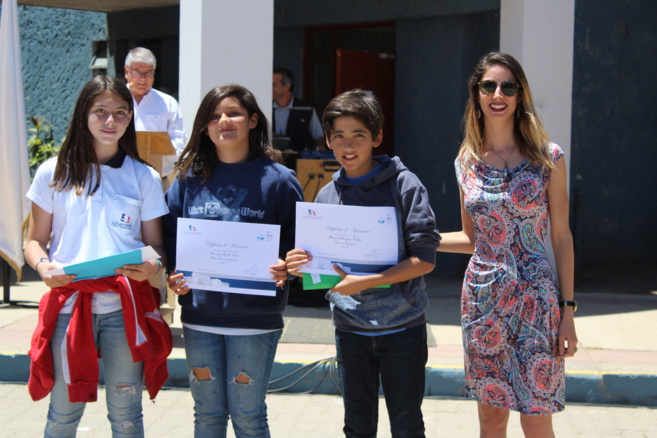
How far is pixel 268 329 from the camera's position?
3.40 meters

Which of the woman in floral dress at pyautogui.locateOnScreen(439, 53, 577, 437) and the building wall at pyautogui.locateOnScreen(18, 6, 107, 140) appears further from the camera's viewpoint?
the building wall at pyautogui.locateOnScreen(18, 6, 107, 140)

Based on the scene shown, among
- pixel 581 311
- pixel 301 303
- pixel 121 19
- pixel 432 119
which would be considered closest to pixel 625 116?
pixel 432 119

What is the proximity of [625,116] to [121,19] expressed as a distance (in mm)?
6888

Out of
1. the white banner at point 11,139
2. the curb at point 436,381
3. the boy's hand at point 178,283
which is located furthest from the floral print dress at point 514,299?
the white banner at point 11,139

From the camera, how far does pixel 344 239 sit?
333 centimetres

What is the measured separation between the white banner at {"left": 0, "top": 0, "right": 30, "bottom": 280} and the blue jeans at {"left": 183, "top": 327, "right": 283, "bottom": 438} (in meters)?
4.11

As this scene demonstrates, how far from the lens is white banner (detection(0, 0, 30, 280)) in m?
6.89

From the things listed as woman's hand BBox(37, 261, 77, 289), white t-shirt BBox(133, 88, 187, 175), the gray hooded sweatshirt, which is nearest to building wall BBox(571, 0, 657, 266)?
white t-shirt BBox(133, 88, 187, 175)

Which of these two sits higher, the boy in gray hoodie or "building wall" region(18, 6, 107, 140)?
"building wall" region(18, 6, 107, 140)

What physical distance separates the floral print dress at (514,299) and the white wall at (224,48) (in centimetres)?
413

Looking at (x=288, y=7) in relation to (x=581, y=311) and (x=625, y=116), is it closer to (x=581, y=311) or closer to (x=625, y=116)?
(x=625, y=116)

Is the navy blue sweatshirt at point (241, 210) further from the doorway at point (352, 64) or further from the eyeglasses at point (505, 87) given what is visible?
the doorway at point (352, 64)

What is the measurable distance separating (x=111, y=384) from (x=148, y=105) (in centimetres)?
385

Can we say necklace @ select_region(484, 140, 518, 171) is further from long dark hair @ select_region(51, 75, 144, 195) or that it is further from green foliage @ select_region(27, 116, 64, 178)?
green foliage @ select_region(27, 116, 64, 178)
